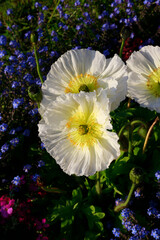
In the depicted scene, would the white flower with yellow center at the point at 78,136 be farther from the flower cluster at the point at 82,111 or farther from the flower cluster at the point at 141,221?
the flower cluster at the point at 141,221

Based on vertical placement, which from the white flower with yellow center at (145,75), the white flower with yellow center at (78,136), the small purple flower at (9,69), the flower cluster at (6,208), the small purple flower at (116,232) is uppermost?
the small purple flower at (9,69)

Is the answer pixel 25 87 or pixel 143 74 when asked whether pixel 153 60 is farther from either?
pixel 25 87

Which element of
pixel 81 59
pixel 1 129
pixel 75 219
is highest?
pixel 81 59

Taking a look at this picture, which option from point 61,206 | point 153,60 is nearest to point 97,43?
point 153,60

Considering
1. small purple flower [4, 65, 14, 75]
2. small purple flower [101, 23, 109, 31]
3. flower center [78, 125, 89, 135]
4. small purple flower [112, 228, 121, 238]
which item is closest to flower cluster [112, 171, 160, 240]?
small purple flower [112, 228, 121, 238]

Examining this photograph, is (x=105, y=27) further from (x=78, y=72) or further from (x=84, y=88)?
(x=84, y=88)

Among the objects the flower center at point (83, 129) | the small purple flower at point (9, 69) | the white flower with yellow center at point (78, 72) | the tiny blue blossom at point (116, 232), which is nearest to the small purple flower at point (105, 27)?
the small purple flower at point (9, 69)

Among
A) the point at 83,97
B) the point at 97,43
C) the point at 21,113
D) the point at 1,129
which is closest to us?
the point at 83,97

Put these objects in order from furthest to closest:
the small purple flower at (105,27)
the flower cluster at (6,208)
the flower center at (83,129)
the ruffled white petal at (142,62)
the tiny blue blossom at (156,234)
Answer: the small purple flower at (105,27) → the flower cluster at (6,208) → the tiny blue blossom at (156,234) → the ruffled white petal at (142,62) → the flower center at (83,129)
